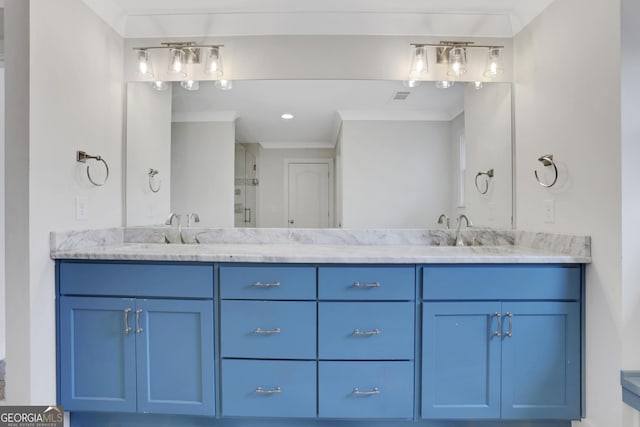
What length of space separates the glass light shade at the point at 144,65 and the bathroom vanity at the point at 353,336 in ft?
3.97

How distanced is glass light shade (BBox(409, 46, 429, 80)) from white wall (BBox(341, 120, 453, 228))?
289 millimetres

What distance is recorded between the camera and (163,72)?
233cm

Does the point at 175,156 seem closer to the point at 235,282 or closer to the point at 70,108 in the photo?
the point at 70,108

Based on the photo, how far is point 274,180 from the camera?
2.35 meters

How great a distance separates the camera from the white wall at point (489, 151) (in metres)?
2.29

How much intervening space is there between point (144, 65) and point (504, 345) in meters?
2.59

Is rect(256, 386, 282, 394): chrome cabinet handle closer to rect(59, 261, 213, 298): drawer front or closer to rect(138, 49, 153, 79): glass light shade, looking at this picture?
rect(59, 261, 213, 298): drawer front

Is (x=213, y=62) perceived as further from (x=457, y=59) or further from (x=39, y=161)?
(x=457, y=59)

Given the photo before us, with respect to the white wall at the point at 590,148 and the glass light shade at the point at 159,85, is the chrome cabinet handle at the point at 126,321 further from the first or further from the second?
the white wall at the point at 590,148

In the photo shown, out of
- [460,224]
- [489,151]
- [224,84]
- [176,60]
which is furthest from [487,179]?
[176,60]

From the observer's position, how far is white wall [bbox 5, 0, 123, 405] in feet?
5.35

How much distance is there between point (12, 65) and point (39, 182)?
53 centimetres

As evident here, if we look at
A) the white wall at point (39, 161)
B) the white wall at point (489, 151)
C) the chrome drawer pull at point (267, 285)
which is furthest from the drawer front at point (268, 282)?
the white wall at point (489, 151)

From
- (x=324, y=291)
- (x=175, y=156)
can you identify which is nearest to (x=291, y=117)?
(x=175, y=156)
